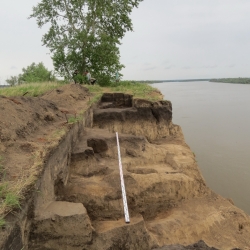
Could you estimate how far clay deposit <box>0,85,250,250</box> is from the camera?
4176 millimetres

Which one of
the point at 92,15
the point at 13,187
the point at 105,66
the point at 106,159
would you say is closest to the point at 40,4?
the point at 92,15

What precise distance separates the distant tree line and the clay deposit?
55.4 feet

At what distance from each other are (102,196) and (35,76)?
2823cm

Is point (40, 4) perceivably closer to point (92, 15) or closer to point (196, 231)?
point (92, 15)

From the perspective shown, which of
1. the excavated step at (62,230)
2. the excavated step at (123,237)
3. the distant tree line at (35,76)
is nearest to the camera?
the excavated step at (62,230)

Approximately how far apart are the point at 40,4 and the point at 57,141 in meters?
18.5

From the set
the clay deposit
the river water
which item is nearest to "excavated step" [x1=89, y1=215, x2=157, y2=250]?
the clay deposit

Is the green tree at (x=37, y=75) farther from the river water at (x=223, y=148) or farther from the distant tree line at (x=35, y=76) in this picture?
the river water at (x=223, y=148)

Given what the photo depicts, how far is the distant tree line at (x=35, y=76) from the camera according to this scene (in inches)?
1033

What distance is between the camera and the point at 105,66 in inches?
763

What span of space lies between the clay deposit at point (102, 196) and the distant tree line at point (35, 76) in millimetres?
16877

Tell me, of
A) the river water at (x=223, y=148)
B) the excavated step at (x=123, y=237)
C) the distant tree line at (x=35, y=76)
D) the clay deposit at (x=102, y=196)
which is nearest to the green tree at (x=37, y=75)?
the distant tree line at (x=35, y=76)

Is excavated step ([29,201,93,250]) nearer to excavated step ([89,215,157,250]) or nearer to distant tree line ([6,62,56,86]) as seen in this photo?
excavated step ([89,215,157,250])

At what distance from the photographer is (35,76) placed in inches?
1228
